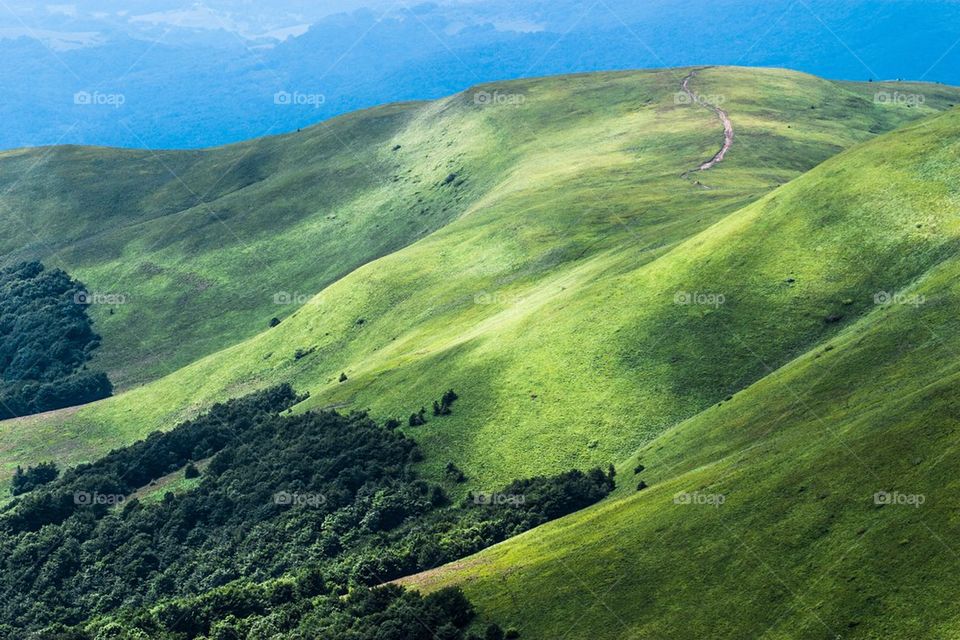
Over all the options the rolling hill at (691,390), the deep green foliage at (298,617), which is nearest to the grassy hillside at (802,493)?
Answer: the rolling hill at (691,390)

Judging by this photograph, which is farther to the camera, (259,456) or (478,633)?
(259,456)

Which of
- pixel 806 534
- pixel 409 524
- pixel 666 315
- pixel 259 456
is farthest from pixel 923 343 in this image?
pixel 259 456

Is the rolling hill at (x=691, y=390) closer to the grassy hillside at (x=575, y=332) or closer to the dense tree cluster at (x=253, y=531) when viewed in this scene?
the grassy hillside at (x=575, y=332)

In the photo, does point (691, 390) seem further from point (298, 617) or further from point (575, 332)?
point (298, 617)

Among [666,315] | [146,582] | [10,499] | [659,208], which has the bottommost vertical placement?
[146,582]

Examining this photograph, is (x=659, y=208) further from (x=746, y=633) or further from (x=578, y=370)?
(x=746, y=633)
